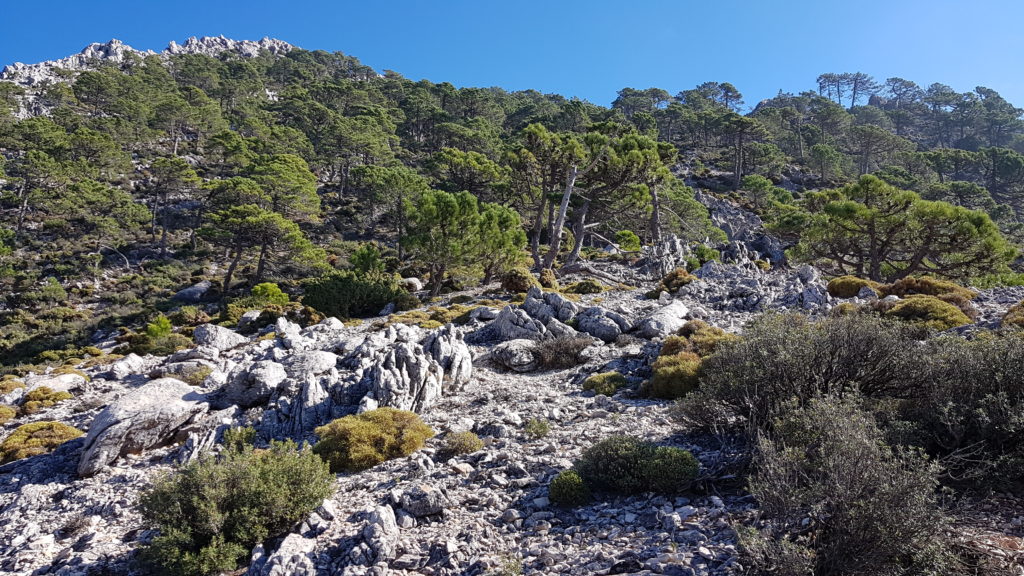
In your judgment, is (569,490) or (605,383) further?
(605,383)

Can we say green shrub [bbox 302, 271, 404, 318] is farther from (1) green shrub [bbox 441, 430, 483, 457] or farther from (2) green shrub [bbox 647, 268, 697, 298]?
(1) green shrub [bbox 441, 430, 483, 457]

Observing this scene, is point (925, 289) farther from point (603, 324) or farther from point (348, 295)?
point (348, 295)

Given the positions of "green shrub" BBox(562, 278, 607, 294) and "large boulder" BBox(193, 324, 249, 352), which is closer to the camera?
"large boulder" BBox(193, 324, 249, 352)

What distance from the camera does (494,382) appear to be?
54.9 ft

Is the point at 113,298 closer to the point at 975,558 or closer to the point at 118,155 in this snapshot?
the point at 118,155

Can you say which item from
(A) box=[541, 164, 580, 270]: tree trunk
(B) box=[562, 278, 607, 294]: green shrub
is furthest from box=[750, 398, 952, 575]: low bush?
(A) box=[541, 164, 580, 270]: tree trunk

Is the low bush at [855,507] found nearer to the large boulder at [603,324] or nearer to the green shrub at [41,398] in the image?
the large boulder at [603,324]

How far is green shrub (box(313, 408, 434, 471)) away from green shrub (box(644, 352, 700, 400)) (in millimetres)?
6403

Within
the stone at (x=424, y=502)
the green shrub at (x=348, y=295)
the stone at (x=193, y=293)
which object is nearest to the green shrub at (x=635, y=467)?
the stone at (x=424, y=502)

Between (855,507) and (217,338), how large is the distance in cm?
2666

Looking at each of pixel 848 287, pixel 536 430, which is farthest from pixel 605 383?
pixel 848 287

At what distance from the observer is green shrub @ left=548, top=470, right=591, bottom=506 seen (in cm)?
813

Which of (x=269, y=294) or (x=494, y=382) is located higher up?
(x=269, y=294)

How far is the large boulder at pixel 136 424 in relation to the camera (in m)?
11.8
